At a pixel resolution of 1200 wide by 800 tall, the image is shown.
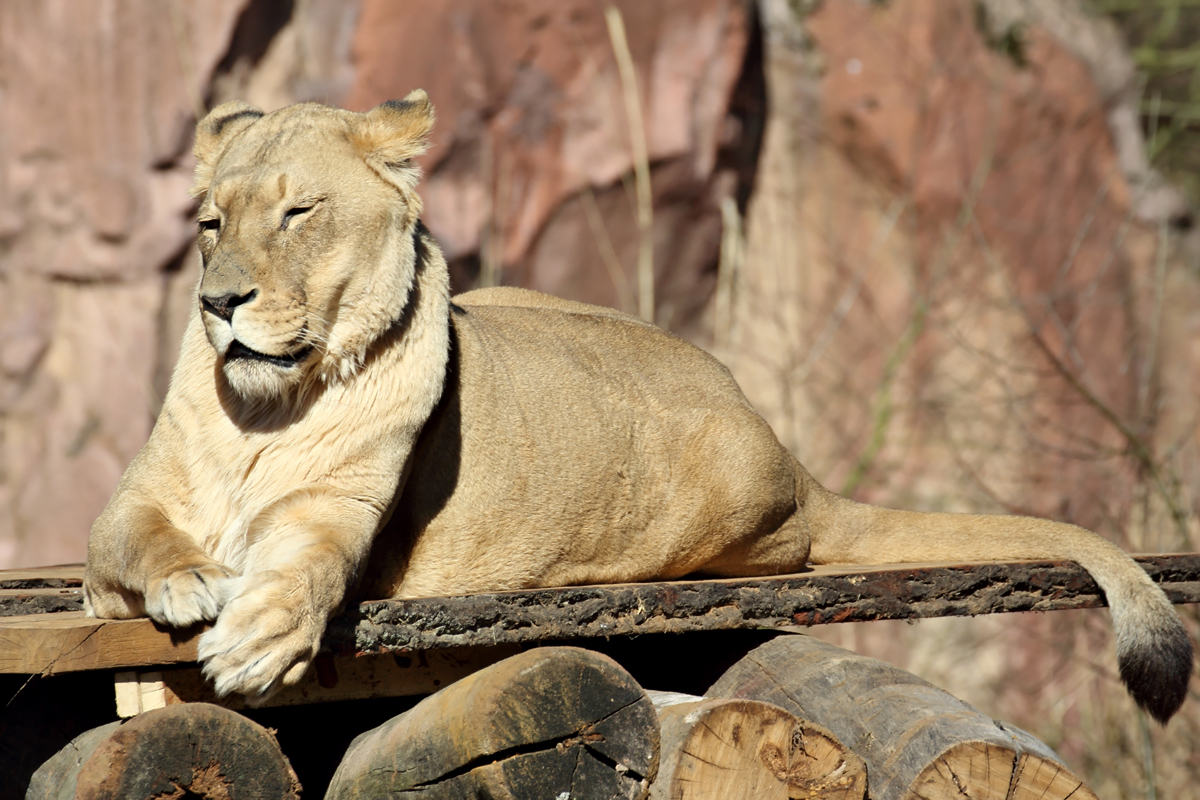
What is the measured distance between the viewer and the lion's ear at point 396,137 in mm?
3213

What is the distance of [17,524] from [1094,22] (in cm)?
864

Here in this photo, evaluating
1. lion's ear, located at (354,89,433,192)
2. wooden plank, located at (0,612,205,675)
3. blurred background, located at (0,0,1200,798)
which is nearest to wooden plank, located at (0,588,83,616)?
wooden plank, located at (0,612,205,675)

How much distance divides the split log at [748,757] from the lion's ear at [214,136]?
1.89 meters

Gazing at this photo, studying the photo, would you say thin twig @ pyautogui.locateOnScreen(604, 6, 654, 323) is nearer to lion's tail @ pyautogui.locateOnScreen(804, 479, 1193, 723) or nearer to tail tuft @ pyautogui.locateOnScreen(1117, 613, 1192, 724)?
lion's tail @ pyautogui.locateOnScreen(804, 479, 1193, 723)

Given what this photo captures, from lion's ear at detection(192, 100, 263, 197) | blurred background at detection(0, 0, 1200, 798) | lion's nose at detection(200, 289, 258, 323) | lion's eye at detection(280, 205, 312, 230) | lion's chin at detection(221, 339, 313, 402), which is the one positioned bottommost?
blurred background at detection(0, 0, 1200, 798)

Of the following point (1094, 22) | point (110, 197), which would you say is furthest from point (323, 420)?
point (1094, 22)

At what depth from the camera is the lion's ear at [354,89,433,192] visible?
321 centimetres

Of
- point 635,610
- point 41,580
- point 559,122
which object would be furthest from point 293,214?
point 559,122

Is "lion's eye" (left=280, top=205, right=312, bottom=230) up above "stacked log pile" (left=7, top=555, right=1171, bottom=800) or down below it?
above

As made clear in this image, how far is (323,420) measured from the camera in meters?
3.07

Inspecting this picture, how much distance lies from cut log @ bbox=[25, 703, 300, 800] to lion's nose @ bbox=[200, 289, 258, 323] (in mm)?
929

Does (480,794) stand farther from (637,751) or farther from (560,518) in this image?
(560,518)

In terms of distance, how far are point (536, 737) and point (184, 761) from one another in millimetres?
706

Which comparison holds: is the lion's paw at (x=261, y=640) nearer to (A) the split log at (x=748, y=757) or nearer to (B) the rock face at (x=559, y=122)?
(A) the split log at (x=748, y=757)
